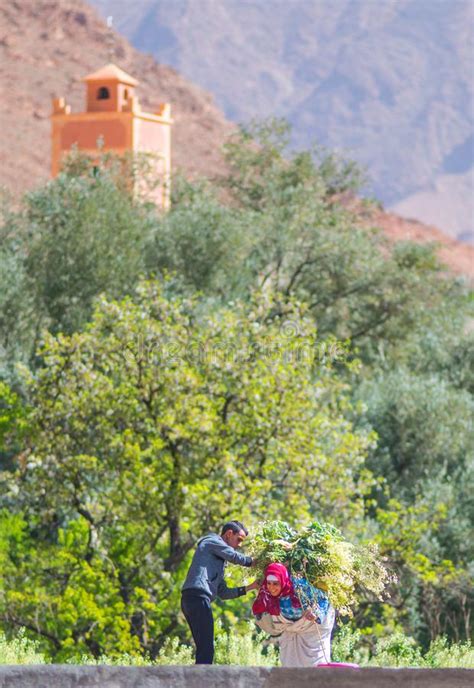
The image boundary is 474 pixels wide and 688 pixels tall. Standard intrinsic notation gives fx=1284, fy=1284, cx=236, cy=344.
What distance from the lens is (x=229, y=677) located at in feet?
21.4

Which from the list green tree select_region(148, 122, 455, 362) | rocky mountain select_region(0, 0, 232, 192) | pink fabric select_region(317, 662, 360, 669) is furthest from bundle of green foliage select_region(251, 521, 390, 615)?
rocky mountain select_region(0, 0, 232, 192)

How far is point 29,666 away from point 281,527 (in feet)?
11.8

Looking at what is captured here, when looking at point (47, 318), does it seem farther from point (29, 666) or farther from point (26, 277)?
point (29, 666)

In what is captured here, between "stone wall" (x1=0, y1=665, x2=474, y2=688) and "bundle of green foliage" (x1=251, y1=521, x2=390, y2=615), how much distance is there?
255 centimetres

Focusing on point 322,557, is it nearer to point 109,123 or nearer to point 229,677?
point 229,677

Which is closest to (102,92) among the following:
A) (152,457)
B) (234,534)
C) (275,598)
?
(152,457)

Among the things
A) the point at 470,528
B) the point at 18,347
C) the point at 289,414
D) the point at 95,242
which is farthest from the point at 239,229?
the point at 289,414

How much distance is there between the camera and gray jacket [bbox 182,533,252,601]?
9.54m

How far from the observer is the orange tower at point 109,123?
51125mm

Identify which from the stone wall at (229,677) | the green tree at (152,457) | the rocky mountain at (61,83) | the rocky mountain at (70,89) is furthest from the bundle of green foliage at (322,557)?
the rocky mountain at (70,89)

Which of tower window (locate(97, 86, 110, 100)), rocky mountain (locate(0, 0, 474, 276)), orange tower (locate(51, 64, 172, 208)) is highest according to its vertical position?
rocky mountain (locate(0, 0, 474, 276))

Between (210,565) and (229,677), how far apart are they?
10.2 ft

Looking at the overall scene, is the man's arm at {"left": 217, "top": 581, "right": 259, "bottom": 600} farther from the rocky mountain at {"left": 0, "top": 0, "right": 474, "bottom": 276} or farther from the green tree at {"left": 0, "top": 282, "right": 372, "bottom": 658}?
the rocky mountain at {"left": 0, "top": 0, "right": 474, "bottom": 276}

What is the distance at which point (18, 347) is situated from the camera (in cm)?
2609
